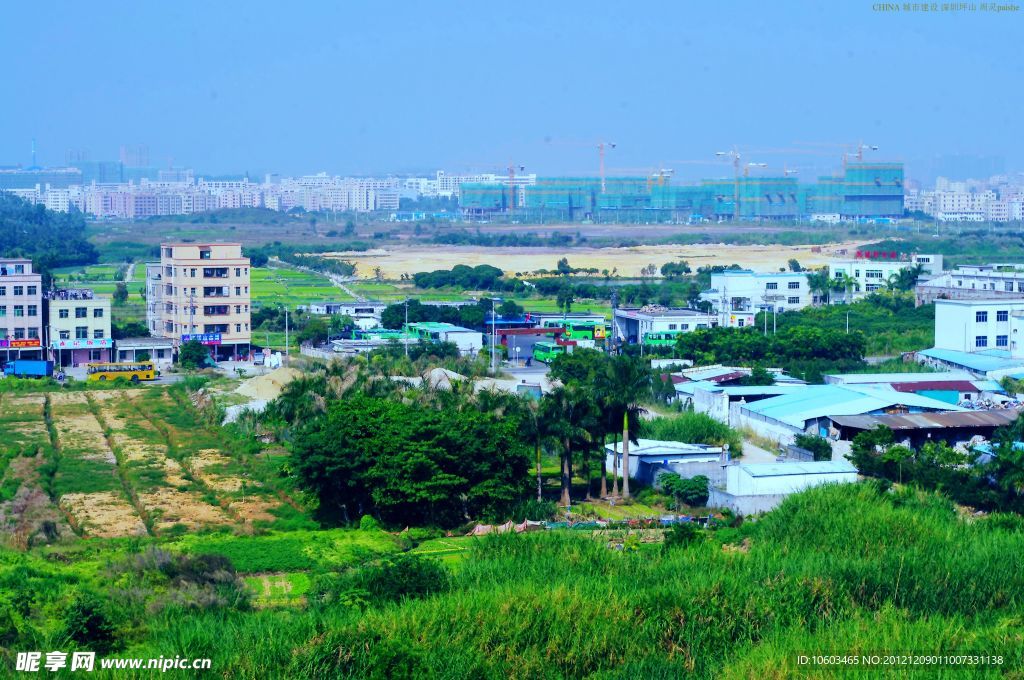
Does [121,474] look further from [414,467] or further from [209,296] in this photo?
[209,296]

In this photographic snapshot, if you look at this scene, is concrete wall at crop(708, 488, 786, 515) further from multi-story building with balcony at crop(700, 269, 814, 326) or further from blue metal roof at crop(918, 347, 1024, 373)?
multi-story building with balcony at crop(700, 269, 814, 326)

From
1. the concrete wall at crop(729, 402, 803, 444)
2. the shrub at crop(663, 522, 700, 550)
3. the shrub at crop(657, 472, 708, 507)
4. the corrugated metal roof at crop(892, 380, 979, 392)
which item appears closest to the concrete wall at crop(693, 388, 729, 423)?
the concrete wall at crop(729, 402, 803, 444)

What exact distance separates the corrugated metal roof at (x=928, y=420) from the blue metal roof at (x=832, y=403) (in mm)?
236

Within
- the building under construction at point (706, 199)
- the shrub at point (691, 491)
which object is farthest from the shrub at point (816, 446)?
the building under construction at point (706, 199)

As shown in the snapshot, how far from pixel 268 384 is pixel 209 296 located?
4645 millimetres

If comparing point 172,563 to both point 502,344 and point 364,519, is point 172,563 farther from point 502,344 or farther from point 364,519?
point 502,344

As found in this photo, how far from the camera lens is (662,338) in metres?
22.4

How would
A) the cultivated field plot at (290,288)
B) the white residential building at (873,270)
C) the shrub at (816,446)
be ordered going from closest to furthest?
the shrub at (816,446) → the white residential building at (873,270) → the cultivated field plot at (290,288)

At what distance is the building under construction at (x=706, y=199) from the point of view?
65188mm

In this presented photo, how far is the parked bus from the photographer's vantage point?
19.5 metres

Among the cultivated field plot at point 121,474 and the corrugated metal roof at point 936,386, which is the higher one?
the corrugated metal roof at point 936,386

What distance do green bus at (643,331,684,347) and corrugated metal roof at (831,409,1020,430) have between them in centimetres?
863

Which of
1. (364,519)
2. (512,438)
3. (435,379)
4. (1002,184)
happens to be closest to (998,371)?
(435,379)

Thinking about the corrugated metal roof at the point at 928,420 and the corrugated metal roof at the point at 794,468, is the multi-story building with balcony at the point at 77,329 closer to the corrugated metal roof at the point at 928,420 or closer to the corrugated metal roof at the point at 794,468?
the corrugated metal roof at the point at 928,420
